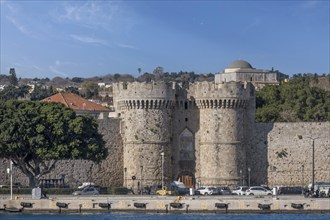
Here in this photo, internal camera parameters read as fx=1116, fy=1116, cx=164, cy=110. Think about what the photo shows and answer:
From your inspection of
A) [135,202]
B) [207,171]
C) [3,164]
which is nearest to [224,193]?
[207,171]

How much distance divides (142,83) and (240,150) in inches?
272

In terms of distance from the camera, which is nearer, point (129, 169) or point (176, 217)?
point (176, 217)

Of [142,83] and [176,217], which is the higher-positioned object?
[142,83]

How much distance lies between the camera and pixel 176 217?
52.6 m

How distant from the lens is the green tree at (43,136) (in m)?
60.4

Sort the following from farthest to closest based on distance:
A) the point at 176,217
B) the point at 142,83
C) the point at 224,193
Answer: the point at 142,83 < the point at 224,193 < the point at 176,217

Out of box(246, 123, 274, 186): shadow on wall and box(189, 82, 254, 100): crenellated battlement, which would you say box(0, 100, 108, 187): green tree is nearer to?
box(189, 82, 254, 100): crenellated battlement

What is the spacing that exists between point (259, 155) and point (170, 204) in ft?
43.6

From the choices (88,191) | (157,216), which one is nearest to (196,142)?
(88,191)

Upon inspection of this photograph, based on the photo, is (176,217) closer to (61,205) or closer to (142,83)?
(61,205)

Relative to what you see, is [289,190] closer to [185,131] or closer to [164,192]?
[185,131]

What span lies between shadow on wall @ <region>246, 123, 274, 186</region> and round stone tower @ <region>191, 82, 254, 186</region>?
99cm

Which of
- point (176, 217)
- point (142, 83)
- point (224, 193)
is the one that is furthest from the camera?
point (142, 83)

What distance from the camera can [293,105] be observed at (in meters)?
85.3
